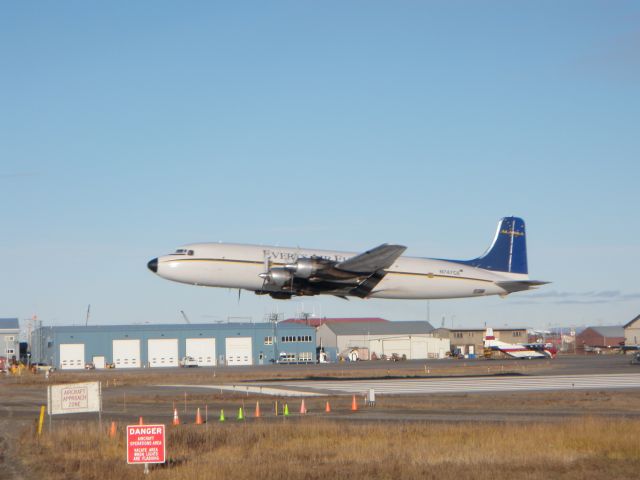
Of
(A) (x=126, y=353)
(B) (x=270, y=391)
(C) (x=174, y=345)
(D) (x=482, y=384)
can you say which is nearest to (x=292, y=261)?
(B) (x=270, y=391)

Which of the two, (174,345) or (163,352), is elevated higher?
(174,345)

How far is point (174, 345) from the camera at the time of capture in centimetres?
12412

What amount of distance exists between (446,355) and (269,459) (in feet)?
409

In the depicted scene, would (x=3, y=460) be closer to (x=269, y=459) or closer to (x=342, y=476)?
(x=269, y=459)

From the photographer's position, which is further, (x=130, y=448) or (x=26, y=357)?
(x=26, y=357)

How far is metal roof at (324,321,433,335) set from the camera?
155m

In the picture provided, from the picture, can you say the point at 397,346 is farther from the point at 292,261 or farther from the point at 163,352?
the point at 292,261

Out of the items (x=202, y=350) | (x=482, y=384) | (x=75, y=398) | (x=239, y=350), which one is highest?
(x=202, y=350)

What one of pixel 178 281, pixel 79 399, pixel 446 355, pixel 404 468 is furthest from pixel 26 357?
pixel 404 468

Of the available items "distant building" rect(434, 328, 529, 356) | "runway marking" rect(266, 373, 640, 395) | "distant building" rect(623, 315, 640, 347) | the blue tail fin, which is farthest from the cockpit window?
"distant building" rect(623, 315, 640, 347)

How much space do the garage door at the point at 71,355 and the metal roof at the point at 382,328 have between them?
5140cm

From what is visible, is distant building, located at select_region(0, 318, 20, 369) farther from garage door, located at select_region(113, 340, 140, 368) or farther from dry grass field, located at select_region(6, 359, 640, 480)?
dry grass field, located at select_region(6, 359, 640, 480)

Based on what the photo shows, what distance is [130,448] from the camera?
21000mm

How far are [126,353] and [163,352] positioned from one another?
5264mm
